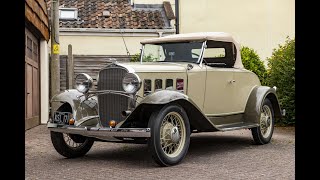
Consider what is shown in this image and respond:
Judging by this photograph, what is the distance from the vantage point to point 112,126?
5832 mm

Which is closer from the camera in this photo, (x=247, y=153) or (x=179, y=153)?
(x=179, y=153)

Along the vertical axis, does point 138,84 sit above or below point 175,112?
above

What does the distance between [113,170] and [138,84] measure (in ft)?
3.75

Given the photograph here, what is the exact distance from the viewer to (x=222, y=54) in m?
8.36

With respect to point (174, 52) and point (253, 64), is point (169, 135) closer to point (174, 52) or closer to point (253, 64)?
point (174, 52)

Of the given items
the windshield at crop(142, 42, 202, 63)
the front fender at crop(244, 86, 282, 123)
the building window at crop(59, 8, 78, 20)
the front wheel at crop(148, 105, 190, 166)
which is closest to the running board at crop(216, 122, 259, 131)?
the front fender at crop(244, 86, 282, 123)

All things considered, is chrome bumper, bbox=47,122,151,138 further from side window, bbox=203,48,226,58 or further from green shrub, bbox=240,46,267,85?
green shrub, bbox=240,46,267,85

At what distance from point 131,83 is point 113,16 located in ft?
41.4

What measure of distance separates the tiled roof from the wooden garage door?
17.3ft

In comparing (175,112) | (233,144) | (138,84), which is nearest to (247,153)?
(233,144)

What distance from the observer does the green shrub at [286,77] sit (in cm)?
1073
